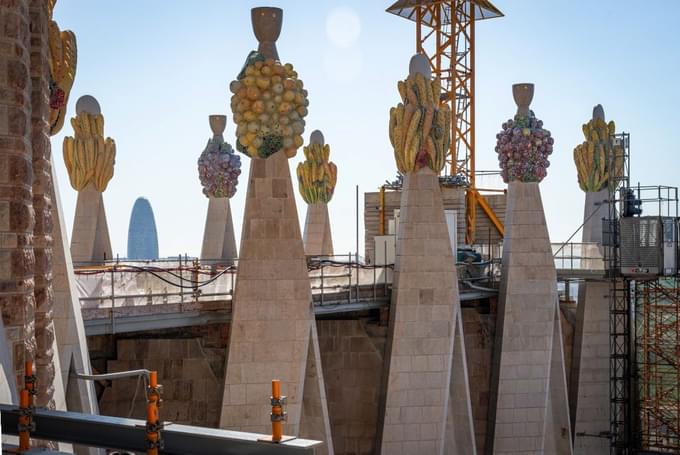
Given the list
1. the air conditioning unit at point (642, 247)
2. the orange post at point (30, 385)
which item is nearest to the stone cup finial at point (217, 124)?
the air conditioning unit at point (642, 247)

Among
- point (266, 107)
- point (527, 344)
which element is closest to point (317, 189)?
point (527, 344)

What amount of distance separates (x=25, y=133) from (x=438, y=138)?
11.8 m

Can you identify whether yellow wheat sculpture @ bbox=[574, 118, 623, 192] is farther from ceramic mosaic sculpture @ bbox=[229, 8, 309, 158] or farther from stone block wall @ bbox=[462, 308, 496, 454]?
ceramic mosaic sculpture @ bbox=[229, 8, 309, 158]

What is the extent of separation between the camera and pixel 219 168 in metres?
29.2

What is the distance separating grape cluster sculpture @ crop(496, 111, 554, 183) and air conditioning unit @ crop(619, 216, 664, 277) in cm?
348

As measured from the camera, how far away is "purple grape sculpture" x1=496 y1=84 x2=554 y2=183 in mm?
→ 23312

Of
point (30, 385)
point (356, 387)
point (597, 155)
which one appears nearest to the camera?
point (30, 385)

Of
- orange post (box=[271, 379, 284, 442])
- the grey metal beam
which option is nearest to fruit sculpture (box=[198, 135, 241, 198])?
the grey metal beam

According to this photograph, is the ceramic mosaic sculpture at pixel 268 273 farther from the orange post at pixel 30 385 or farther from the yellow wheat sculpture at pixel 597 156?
the yellow wheat sculpture at pixel 597 156

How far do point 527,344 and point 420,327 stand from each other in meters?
4.36

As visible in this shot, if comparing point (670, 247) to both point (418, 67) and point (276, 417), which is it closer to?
point (418, 67)

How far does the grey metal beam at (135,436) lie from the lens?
6.19 meters

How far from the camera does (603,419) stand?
2644 cm

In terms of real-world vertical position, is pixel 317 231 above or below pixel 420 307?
above
